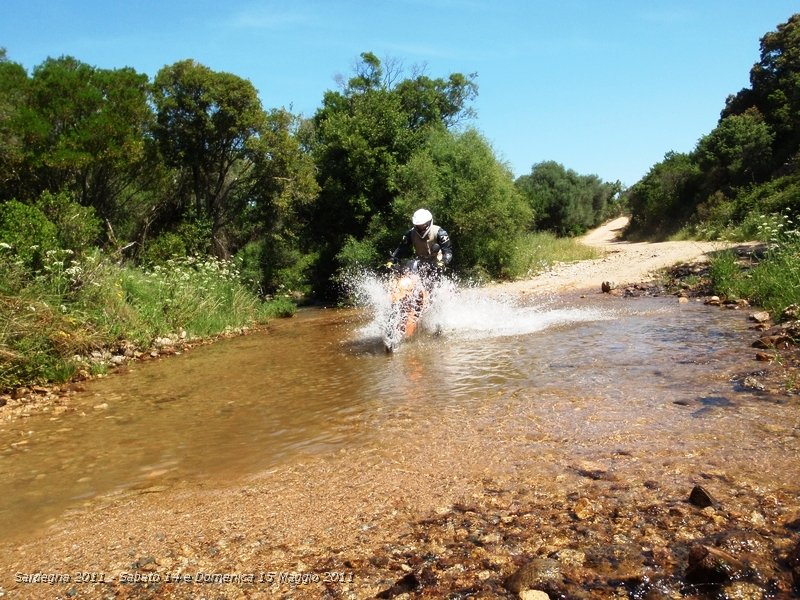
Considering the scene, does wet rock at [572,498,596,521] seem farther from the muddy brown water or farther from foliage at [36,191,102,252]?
foliage at [36,191,102,252]

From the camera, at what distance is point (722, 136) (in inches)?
1474

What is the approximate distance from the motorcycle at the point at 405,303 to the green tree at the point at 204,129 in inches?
522

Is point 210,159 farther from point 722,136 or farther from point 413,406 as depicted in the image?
point 722,136

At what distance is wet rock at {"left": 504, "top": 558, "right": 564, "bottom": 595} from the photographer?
239 cm

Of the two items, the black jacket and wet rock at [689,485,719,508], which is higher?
the black jacket

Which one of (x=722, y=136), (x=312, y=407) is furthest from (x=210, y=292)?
(x=722, y=136)

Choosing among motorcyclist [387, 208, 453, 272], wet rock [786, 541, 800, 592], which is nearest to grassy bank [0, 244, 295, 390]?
motorcyclist [387, 208, 453, 272]

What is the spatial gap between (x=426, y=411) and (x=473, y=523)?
2.34m

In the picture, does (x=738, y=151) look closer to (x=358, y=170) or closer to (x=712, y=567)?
(x=358, y=170)

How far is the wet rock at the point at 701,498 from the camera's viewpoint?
2.94 meters

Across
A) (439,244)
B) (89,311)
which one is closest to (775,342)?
(439,244)

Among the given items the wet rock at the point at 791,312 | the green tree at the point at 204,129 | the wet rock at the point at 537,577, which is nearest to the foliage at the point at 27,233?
the green tree at the point at 204,129

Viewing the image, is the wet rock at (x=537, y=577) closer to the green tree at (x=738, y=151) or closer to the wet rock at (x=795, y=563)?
the wet rock at (x=795, y=563)

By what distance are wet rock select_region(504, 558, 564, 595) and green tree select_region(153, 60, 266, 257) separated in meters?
20.3
